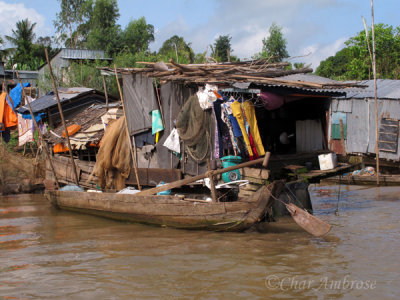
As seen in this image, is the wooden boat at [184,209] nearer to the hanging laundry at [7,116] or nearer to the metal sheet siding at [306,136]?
the metal sheet siding at [306,136]

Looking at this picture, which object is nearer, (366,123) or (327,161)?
(327,161)

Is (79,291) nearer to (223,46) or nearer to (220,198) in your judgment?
(220,198)

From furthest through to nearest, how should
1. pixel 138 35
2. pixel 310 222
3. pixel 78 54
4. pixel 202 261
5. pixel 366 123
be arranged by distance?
1. pixel 138 35
2. pixel 78 54
3. pixel 366 123
4. pixel 310 222
5. pixel 202 261

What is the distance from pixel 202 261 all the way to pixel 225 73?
13.6ft

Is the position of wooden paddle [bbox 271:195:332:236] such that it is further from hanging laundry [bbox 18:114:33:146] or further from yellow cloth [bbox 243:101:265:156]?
hanging laundry [bbox 18:114:33:146]

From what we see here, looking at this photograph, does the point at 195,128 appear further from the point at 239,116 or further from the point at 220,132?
the point at 239,116

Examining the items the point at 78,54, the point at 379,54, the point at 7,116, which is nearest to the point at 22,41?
the point at 78,54

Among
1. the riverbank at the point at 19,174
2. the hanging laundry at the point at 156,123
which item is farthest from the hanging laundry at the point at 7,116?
the hanging laundry at the point at 156,123

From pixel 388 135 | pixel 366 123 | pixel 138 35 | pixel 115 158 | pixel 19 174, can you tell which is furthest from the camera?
pixel 138 35

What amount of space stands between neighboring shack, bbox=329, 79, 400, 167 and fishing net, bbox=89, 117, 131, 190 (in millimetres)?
6424

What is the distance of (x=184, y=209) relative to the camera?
25.8 ft

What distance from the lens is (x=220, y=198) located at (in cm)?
824

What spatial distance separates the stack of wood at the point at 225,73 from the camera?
7988 millimetres

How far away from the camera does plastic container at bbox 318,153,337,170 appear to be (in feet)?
29.0
